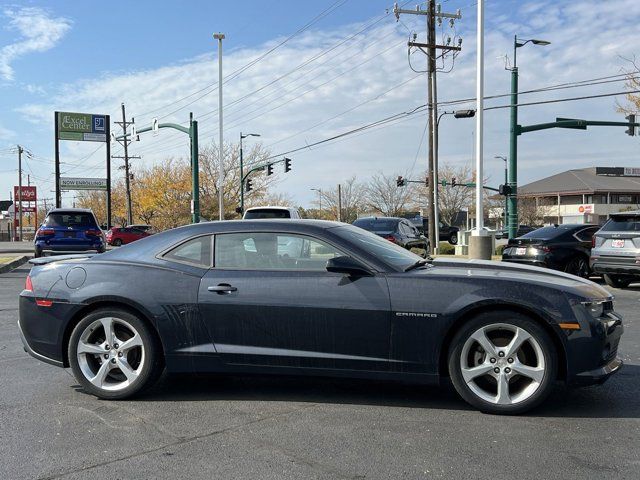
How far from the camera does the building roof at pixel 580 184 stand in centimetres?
6756

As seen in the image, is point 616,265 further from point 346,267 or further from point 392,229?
point 346,267

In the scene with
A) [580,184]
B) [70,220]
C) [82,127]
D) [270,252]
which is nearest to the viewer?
[270,252]

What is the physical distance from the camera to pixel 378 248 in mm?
4738

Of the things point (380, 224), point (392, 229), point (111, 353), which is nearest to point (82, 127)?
point (380, 224)

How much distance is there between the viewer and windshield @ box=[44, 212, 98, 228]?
54.6 feet

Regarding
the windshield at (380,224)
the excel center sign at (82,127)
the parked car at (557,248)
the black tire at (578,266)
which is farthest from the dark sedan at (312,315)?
the excel center sign at (82,127)

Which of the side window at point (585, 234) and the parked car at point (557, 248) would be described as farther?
the side window at point (585, 234)

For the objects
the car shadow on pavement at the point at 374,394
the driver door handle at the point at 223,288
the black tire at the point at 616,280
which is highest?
the driver door handle at the point at 223,288

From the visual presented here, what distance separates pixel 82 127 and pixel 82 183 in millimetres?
7822

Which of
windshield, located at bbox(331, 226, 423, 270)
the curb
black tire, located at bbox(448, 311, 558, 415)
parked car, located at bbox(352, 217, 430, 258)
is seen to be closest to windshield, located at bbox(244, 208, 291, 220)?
parked car, located at bbox(352, 217, 430, 258)

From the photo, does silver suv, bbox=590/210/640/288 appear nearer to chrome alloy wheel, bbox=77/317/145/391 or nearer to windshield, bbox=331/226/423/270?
windshield, bbox=331/226/423/270

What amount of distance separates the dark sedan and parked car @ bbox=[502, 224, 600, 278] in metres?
9.32

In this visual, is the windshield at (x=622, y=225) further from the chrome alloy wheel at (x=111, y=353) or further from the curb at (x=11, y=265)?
the curb at (x=11, y=265)

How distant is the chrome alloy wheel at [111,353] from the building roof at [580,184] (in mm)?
68139
